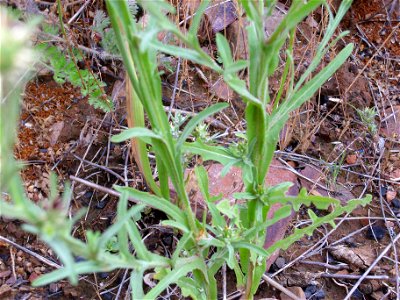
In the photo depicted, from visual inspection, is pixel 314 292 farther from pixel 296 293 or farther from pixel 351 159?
pixel 351 159

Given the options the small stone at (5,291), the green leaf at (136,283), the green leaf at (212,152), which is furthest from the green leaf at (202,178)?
A: the small stone at (5,291)

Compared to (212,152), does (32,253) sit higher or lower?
lower

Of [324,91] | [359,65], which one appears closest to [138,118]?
[324,91]

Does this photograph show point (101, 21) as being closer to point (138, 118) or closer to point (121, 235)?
point (138, 118)

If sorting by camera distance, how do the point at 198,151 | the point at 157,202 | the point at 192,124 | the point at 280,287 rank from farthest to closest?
the point at 280,287 → the point at 198,151 → the point at 157,202 → the point at 192,124

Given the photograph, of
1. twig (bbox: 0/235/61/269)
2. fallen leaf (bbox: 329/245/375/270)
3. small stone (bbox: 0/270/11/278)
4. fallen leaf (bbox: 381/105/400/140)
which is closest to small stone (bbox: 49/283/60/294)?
twig (bbox: 0/235/61/269)

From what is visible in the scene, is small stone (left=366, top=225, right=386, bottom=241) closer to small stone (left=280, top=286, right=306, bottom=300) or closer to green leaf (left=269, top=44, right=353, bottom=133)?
small stone (left=280, top=286, right=306, bottom=300)

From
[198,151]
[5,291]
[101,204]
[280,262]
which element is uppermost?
[198,151]

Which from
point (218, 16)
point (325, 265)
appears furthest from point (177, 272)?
point (218, 16)

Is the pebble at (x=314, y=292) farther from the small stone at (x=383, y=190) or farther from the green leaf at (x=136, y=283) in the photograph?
the green leaf at (x=136, y=283)

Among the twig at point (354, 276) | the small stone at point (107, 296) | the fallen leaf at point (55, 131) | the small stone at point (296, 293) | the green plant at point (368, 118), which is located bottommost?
the twig at point (354, 276)
